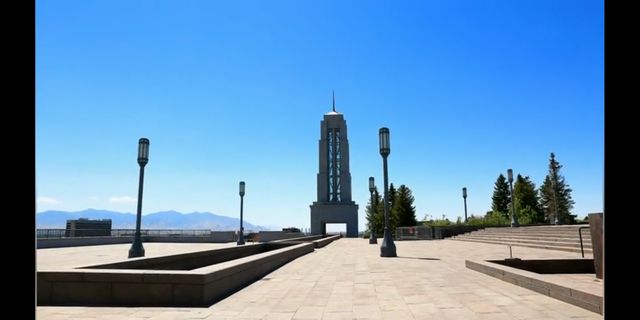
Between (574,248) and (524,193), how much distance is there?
242ft

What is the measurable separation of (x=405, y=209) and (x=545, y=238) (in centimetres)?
5102

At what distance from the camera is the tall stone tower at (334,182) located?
2344 inches

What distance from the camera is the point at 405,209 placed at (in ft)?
242

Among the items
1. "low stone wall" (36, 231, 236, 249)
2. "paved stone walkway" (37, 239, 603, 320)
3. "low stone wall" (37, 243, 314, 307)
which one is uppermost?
"low stone wall" (37, 243, 314, 307)

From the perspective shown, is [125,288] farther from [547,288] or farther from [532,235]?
[532,235]

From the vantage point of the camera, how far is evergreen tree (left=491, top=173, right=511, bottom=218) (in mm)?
98125

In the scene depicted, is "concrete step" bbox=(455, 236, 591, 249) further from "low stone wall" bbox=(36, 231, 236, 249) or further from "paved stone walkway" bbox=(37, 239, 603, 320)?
"low stone wall" bbox=(36, 231, 236, 249)

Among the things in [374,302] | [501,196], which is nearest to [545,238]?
[374,302]

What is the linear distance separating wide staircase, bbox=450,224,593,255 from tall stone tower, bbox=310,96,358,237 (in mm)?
26565

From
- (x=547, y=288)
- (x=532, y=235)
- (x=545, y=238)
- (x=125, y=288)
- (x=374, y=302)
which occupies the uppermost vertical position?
(x=125, y=288)

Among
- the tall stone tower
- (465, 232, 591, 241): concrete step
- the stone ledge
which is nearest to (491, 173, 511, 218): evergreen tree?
the tall stone tower

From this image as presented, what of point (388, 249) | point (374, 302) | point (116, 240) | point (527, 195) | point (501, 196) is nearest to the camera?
point (374, 302)
